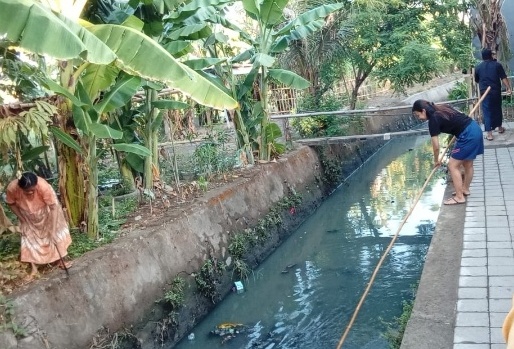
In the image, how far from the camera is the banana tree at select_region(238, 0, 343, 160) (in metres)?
8.92

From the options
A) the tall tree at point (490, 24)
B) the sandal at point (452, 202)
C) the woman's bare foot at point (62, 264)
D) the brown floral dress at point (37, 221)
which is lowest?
the sandal at point (452, 202)

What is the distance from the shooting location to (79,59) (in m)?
4.97

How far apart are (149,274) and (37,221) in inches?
58.4

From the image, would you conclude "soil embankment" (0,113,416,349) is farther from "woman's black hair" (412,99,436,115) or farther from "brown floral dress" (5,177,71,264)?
"woman's black hair" (412,99,436,115)

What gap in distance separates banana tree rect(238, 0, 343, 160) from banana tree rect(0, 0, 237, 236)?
3.62 m

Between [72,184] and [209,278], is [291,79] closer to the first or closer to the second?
[209,278]

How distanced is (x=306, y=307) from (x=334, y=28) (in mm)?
8498

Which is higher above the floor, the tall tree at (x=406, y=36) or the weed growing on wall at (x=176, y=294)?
the tall tree at (x=406, y=36)

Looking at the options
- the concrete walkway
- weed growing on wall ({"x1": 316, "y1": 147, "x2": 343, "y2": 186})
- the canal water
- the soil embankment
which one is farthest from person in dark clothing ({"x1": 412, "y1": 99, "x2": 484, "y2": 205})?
weed growing on wall ({"x1": 316, "y1": 147, "x2": 343, "y2": 186})

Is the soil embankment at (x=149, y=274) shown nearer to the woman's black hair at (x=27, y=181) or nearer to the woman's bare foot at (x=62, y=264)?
the woman's bare foot at (x=62, y=264)

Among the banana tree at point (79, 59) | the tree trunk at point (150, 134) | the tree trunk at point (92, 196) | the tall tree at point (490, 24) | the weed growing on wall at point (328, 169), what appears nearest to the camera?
the banana tree at point (79, 59)

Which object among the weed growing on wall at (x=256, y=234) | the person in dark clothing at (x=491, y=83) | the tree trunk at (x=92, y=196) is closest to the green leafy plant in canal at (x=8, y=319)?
the tree trunk at (x=92, y=196)

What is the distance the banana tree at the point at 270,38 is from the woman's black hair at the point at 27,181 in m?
4.59

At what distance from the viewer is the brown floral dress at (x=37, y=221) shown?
16.5ft
